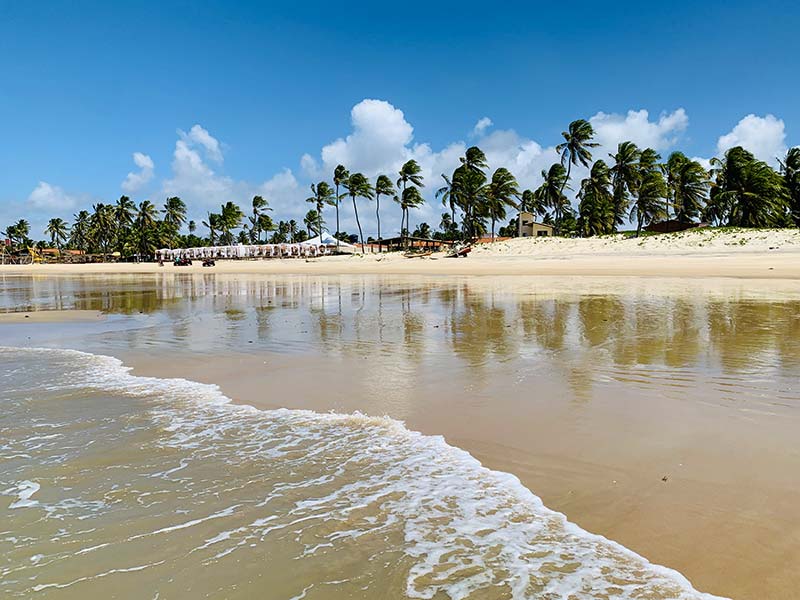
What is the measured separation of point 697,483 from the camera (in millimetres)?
3600

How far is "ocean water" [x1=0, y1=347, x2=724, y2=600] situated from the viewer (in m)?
2.66

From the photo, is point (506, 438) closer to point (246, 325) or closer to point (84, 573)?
point (84, 573)

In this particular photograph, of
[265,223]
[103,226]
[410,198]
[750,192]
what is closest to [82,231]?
[103,226]

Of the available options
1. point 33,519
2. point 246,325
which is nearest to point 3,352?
point 246,325

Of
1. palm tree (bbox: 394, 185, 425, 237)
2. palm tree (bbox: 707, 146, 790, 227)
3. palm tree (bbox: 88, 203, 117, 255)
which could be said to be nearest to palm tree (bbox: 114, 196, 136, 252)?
palm tree (bbox: 88, 203, 117, 255)

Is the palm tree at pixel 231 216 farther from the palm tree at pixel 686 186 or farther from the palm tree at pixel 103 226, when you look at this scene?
the palm tree at pixel 686 186

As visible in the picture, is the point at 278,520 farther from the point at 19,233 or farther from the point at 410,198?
the point at 19,233

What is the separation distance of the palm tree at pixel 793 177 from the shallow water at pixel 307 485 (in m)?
67.5

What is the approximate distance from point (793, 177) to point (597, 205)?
74.7ft

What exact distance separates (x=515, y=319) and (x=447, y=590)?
32.6 ft

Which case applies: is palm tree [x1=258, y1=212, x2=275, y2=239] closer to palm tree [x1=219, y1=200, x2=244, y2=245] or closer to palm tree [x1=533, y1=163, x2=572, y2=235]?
palm tree [x1=219, y1=200, x2=244, y2=245]

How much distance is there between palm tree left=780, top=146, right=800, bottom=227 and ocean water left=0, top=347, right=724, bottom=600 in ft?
245

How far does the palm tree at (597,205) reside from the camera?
67.5 metres

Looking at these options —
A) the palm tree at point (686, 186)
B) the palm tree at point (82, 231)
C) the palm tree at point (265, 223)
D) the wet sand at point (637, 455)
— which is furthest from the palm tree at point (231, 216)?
the wet sand at point (637, 455)
